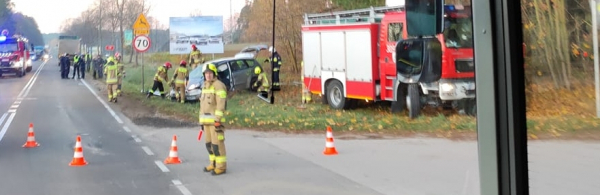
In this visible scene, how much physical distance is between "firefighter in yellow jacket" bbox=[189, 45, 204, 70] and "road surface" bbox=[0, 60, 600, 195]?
20.7 feet

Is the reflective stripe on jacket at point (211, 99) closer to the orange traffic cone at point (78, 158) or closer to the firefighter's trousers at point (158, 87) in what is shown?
the orange traffic cone at point (78, 158)

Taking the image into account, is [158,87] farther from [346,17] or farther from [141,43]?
[346,17]

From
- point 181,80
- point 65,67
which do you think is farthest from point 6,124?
point 65,67

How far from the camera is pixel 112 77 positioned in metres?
20.2

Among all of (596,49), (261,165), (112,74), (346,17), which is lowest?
(261,165)

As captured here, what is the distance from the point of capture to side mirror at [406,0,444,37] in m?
2.98

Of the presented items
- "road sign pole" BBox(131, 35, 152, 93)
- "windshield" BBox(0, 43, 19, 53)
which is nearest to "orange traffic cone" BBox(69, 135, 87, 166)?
"road sign pole" BBox(131, 35, 152, 93)

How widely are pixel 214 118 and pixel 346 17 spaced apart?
755cm

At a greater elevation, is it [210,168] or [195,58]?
[195,58]

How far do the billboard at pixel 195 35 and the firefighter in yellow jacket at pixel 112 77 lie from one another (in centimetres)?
180

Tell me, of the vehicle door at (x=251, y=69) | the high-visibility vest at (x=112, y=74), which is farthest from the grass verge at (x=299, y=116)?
the high-visibility vest at (x=112, y=74)

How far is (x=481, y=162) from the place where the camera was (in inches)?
121

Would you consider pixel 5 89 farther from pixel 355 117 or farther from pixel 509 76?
pixel 509 76

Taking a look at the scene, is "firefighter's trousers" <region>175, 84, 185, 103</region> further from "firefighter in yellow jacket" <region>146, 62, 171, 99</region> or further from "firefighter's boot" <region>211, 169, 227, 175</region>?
"firefighter's boot" <region>211, 169, 227, 175</region>
